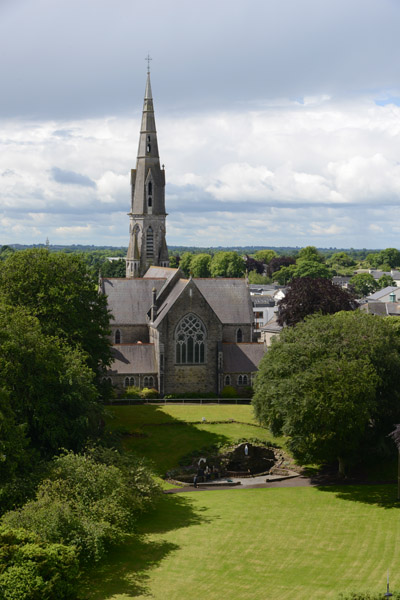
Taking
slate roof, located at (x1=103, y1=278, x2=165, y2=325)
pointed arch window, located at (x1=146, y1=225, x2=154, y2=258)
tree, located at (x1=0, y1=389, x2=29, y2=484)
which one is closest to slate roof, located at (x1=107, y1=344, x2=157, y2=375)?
slate roof, located at (x1=103, y1=278, x2=165, y2=325)

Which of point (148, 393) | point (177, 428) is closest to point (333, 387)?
point (177, 428)

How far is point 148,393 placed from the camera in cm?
7169

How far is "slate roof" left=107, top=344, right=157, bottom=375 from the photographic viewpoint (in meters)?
73.3

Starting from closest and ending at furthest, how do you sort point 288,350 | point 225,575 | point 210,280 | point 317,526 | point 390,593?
point 390,593 → point 225,575 → point 317,526 → point 288,350 → point 210,280

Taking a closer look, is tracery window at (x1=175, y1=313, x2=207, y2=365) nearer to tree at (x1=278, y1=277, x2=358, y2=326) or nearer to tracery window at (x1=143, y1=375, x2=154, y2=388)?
tracery window at (x1=143, y1=375, x2=154, y2=388)

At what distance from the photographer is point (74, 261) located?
60.1 m

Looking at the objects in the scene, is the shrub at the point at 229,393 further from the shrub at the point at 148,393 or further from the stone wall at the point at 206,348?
the shrub at the point at 148,393

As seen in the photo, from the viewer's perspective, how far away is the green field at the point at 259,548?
3155 centimetres

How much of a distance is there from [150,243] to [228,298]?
23.2m

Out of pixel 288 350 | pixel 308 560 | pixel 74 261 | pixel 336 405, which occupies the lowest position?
pixel 308 560

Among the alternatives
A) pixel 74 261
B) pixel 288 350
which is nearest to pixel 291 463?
pixel 288 350

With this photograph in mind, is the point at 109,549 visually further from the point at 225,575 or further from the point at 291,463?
the point at 291,463

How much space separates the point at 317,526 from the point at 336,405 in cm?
964

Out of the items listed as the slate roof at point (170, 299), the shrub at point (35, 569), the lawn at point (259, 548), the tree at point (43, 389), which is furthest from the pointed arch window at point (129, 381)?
the shrub at point (35, 569)
